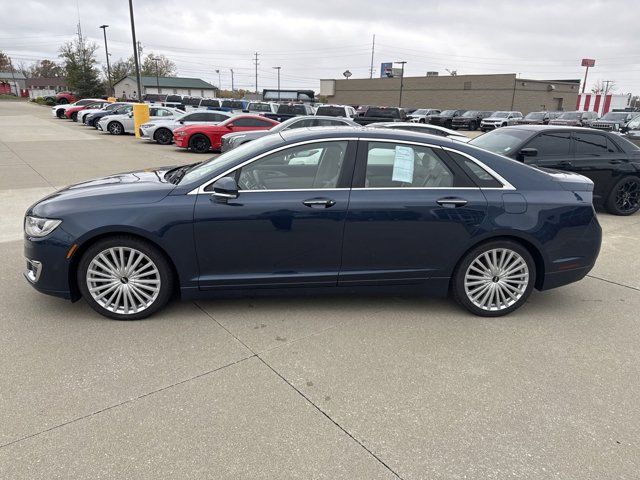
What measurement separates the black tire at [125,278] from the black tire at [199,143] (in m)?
13.6

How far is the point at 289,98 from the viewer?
3969cm

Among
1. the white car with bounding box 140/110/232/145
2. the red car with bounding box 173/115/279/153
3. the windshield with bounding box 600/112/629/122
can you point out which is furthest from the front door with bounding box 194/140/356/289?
the windshield with bounding box 600/112/629/122

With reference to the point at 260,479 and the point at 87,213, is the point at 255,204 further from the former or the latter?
the point at 260,479

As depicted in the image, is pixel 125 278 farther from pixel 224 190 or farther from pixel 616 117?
pixel 616 117

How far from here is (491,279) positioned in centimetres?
407

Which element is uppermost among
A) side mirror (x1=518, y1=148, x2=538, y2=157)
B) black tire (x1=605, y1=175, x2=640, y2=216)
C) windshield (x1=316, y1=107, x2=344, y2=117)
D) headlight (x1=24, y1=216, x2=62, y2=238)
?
windshield (x1=316, y1=107, x2=344, y2=117)

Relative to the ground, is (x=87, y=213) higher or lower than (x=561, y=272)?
higher

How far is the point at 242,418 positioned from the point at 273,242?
1447mm

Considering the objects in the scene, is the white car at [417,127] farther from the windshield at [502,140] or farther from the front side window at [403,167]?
the front side window at [403,167]

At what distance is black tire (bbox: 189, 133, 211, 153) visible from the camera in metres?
16.5

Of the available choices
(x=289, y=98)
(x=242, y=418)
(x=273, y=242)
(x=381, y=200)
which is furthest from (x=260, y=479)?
(x=289, y=98)

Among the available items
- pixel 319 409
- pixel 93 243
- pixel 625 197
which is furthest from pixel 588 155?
pixel 93 243

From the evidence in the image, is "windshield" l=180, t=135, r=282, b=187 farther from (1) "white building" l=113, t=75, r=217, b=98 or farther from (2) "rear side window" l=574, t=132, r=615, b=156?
(1) "white building" l=113, t=75, r=217, b=98

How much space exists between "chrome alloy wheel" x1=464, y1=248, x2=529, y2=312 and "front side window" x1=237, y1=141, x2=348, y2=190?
146 cm
